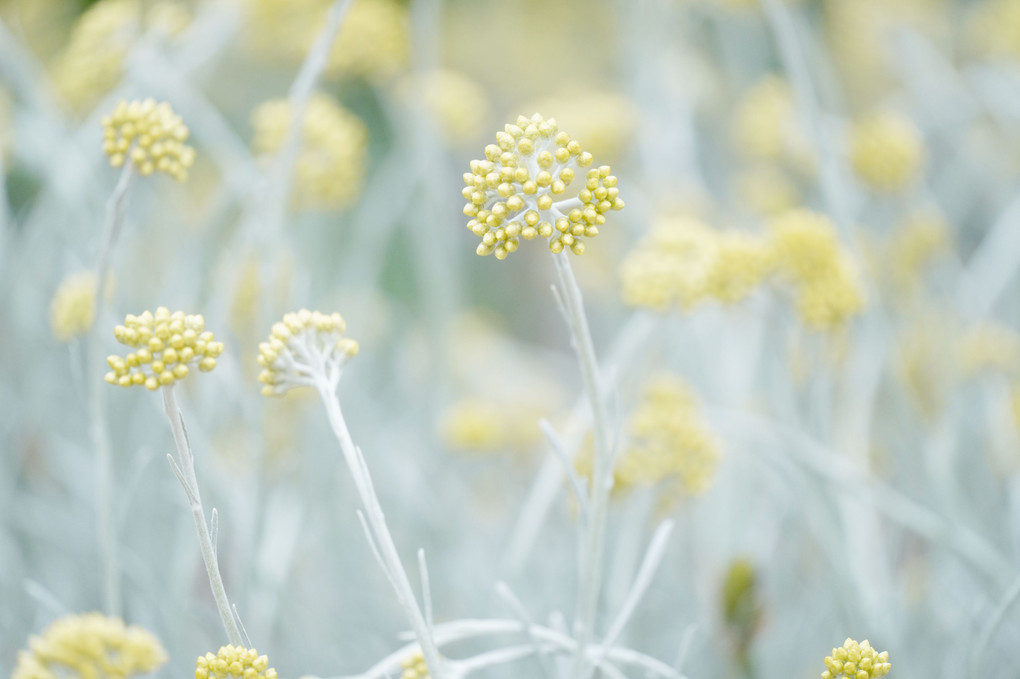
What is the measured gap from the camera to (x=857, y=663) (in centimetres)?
38

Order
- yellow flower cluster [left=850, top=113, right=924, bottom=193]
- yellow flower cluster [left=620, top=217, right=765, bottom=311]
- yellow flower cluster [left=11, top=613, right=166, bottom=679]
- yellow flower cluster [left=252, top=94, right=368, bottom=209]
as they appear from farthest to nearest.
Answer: yellow flower cluster [left=850, top=113, right=924, bottom=193] < yellow flower cluster [left=252, top=94, right=368, bottom=209] < yellow flower cluster [left=620, top=217, right=765, bottom=311] < yellow flower cluster [left=11, top=613, right=166, bottom=679]

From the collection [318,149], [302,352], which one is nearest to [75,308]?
[318,149]

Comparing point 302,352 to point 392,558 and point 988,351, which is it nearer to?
point 392,558

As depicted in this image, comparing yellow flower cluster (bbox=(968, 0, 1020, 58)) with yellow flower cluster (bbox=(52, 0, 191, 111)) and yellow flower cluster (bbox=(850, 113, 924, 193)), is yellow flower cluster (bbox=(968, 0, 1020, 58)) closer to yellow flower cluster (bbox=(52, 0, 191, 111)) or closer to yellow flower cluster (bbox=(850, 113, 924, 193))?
yellow flower cluster (bbox=(850, 113, 924, 193))

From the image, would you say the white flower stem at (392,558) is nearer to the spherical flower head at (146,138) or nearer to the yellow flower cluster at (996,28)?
the spherical flower head at (146,138)

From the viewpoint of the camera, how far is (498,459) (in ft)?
3.35

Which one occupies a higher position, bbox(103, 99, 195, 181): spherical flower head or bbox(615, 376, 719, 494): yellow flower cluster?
bbox(103, 99, 195, 181): spherical flower head

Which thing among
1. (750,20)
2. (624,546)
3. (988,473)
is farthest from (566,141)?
(750,20)

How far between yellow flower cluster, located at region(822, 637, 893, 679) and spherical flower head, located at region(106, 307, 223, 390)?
302mm

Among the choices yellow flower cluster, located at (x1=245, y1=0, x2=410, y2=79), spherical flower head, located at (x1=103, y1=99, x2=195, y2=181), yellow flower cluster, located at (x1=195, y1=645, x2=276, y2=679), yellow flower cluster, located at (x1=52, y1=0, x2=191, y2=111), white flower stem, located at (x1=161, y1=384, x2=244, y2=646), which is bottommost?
yellow flower cluster, located at (x1=195, y1=645, x2=276, y2=679)

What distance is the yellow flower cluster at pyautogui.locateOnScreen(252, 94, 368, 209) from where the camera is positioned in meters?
0.76

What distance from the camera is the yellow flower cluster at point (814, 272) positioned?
63 cm

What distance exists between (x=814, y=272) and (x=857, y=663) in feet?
1.11

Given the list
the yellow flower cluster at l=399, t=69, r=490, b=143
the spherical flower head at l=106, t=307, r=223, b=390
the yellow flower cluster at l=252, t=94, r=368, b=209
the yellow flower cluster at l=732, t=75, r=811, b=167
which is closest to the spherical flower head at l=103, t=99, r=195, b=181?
the spherical flower head at l=106, t=307, r=223, b=390
